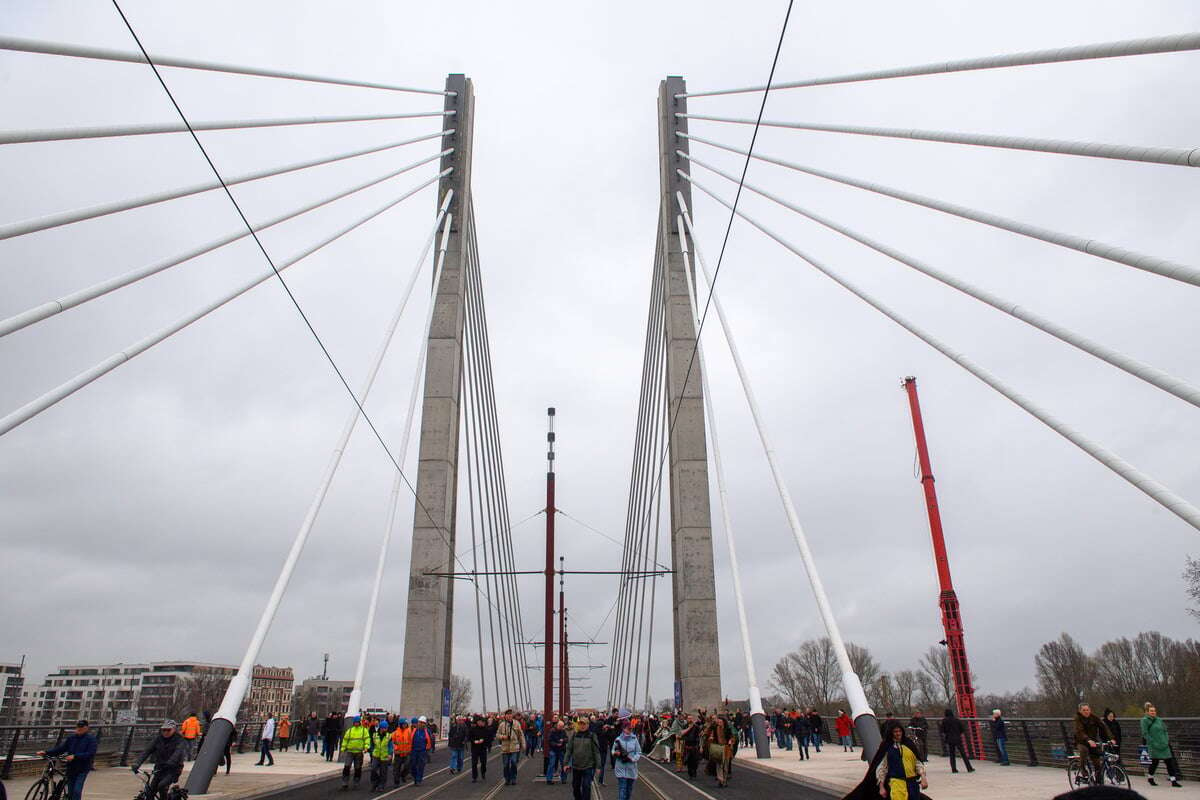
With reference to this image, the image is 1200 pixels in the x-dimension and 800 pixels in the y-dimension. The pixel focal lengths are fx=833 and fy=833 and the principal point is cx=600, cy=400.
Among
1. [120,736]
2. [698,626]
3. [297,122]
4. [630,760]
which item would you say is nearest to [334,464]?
[297,122]

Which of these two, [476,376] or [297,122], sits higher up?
[476,376]

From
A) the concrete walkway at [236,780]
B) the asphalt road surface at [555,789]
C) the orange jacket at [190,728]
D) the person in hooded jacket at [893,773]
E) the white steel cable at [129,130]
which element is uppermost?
the white steel cable at [129,130]

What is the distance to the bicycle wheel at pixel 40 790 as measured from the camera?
33.3ft

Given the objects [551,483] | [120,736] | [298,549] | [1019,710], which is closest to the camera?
[298,549]

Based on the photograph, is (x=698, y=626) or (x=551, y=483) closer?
(x=698, y=626)

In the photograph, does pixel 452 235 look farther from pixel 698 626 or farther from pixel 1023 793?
pixel 1023 793

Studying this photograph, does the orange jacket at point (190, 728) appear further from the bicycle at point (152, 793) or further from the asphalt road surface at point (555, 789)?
the bicycle at point (152, 793)

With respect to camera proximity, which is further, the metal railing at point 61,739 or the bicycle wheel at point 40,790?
the metal railing at point 61,739

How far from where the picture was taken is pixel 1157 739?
13.4 meters

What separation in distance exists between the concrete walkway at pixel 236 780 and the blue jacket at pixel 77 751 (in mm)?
2204

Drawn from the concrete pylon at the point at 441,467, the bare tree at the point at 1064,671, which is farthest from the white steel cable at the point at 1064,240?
the bare tree at the point at 1064,671

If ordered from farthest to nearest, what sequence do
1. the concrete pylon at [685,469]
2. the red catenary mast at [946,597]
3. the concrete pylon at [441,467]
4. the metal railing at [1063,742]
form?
1. the red catenary mast at [946,597]
2. the concrete pylon at [685,469]
3. the concrete pylon at [441,467]
4. the metal railing at [1063,742]

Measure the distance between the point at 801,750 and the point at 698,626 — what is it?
4578 mm

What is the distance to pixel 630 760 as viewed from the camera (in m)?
12.5
